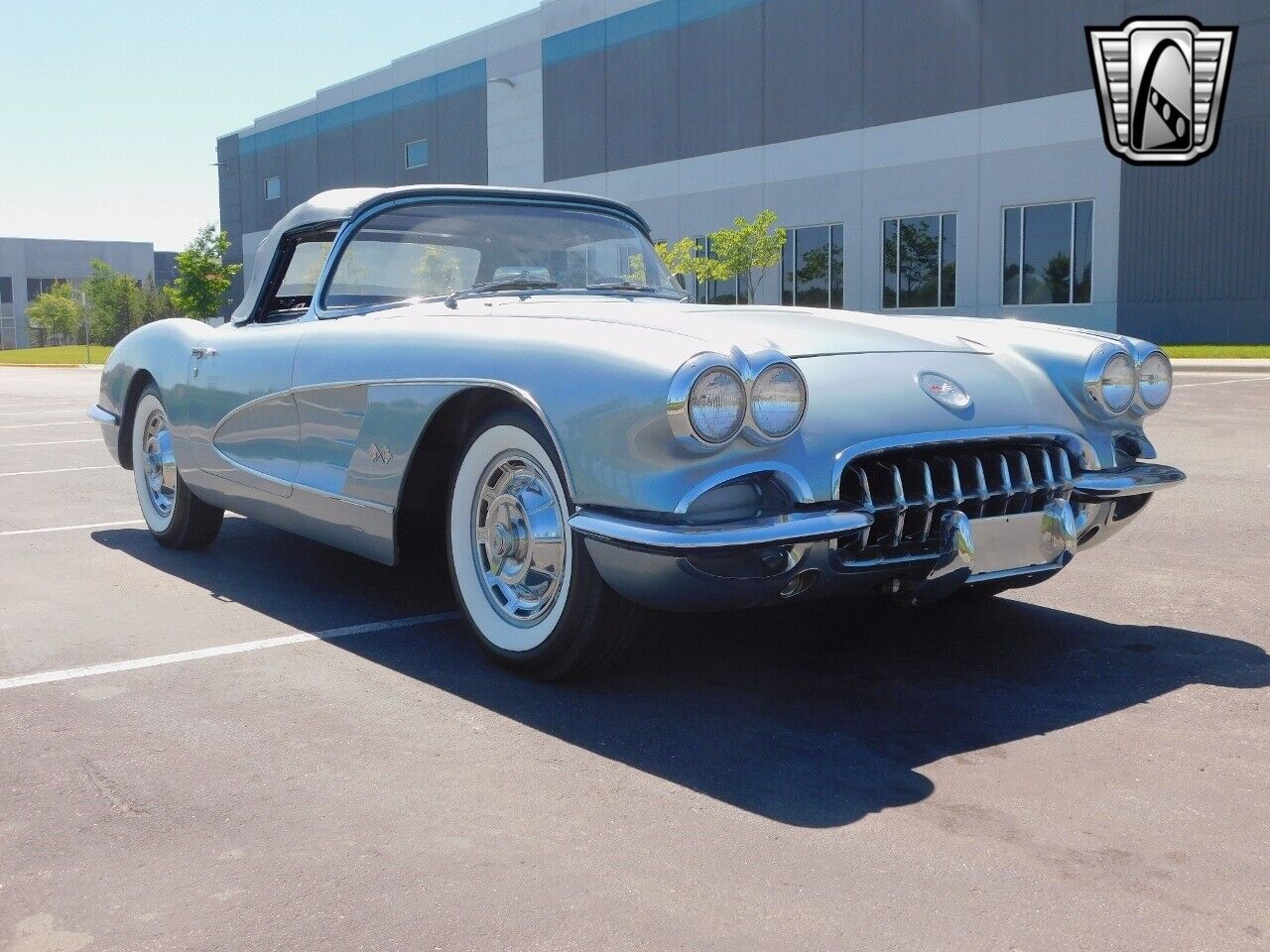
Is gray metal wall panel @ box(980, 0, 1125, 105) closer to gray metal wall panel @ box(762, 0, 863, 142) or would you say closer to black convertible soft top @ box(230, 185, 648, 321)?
gray metal wall panel @ box(762, 0, 863, 142)

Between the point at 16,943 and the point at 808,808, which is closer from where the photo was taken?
the point at 16,943

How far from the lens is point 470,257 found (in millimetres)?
4781

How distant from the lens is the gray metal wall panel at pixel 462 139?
137ft

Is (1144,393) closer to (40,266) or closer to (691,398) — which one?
(691,398)

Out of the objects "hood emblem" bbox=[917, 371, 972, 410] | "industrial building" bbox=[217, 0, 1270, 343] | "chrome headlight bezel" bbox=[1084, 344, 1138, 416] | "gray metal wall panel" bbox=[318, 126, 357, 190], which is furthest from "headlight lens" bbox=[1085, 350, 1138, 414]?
"gray metal wall panel" bbox=[318, 126, 357, 190]

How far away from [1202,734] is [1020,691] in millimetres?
502

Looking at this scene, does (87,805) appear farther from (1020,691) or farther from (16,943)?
(1020,691)

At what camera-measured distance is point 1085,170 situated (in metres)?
26.7

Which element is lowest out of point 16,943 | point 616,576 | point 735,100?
point 16,943

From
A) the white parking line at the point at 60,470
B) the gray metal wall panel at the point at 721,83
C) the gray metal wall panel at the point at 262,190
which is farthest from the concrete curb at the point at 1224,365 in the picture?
the gray metal wall panel at the point at 262,190

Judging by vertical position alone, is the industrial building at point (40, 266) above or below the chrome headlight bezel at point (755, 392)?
→ above

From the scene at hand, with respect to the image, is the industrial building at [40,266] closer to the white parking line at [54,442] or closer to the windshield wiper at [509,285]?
the white parking line at [54,442]

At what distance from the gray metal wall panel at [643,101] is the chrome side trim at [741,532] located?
32.5 metres

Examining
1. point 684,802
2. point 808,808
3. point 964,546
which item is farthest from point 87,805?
point 964,546
